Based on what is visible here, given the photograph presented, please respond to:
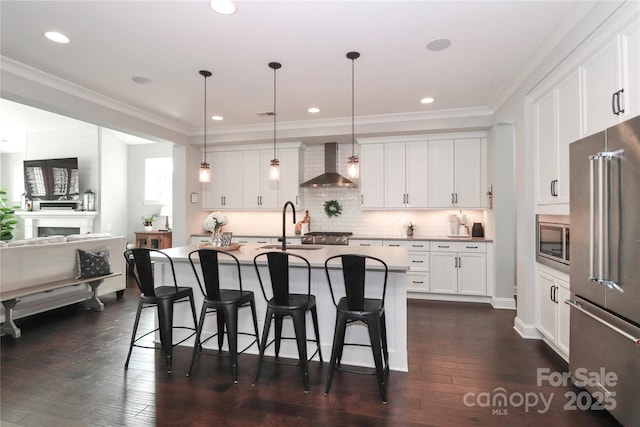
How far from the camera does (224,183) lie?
6195 mm

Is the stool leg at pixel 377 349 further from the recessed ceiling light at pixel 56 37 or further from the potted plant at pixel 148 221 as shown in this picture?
the potted plant at pixel 148 221

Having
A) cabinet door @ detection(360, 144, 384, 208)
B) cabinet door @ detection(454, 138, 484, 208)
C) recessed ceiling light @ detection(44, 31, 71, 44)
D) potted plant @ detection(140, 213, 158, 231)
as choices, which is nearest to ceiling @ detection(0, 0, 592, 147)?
recessed ceiling light @ detection(44, 31, 71, 44)

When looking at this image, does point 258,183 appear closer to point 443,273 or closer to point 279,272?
point 443,273

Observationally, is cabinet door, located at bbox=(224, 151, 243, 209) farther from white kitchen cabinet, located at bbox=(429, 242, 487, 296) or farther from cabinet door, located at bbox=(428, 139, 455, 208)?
white kitchen cabinet, located at bbox=(429, 242, 487, 296)

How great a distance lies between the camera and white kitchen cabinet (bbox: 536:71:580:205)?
2.66 m

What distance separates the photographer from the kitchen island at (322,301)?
2770mm

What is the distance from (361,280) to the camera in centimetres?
233

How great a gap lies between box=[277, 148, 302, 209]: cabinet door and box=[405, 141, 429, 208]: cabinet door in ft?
6.02

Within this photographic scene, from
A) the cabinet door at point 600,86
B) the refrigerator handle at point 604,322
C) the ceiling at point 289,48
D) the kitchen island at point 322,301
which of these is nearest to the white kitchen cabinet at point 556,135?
the cabinet door at point 600,86

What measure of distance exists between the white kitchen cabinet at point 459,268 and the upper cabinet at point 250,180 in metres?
2.48

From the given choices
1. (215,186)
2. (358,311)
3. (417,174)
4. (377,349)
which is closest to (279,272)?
(358,311)

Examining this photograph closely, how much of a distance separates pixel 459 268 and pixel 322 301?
2.81 metres

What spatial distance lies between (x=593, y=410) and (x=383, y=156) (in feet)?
13.1

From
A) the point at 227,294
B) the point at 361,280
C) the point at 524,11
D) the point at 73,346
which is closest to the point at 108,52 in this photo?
the point at 227,294
